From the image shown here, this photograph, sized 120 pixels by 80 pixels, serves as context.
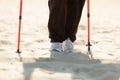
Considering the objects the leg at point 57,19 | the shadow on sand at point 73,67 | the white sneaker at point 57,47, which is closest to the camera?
the shadow on sand at point 73,67

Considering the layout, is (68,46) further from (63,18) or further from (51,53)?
(63,18)

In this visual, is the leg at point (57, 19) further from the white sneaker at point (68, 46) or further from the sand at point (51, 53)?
the sand at point (51, 53)

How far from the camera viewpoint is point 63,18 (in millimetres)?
5363

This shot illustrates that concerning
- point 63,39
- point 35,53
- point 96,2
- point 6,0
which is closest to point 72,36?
point 63,39

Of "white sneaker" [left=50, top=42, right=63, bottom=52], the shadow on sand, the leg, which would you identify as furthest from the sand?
the leg

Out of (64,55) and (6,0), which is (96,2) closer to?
(6,0)

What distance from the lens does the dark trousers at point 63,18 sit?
17.4 ft

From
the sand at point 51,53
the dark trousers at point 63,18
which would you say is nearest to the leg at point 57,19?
the dark trousers at point 63,18

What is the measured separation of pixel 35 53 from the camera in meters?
5.38

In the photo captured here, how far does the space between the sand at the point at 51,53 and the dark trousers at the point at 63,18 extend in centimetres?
27

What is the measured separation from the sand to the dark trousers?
0.27 meters

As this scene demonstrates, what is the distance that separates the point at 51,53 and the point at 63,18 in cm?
52

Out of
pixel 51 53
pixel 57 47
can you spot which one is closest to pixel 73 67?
pixel 51 53

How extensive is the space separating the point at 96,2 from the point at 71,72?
26.6 ft
